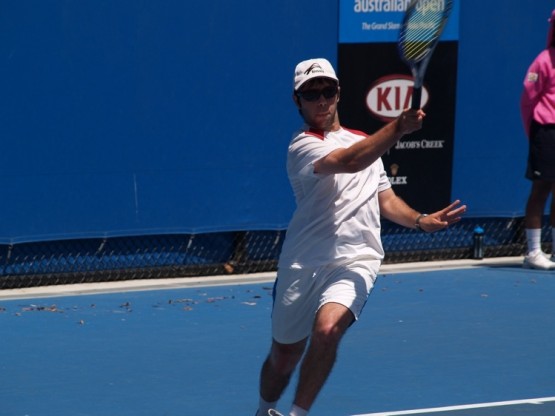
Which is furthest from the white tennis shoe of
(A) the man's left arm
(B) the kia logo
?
(A) the man's left arm

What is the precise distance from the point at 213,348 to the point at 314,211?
2339 mm

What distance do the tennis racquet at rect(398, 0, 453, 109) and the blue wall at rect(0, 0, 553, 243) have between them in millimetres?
4063

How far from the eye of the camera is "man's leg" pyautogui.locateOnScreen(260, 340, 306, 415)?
19.0ft

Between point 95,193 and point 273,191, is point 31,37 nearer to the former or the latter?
point 95,193

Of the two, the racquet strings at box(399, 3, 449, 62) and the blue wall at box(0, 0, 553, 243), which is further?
the blue wall at box(0, 0, 553, 243)

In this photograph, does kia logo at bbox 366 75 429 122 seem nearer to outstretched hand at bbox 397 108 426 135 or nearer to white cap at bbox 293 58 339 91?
white cap at bbox 293 58 339 91

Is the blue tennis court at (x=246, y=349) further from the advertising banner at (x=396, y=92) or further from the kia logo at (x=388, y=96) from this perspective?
Answer: the kia logo at (x=388, y=96)

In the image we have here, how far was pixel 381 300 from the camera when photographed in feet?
30.8

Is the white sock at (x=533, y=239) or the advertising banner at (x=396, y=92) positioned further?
the white sock at (x=533, y=239)

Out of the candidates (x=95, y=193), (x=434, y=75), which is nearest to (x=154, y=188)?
(x=95, y=193)

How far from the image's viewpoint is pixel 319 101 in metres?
5.69

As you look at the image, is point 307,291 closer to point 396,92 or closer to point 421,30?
point 421,30

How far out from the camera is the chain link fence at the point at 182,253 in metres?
9.48

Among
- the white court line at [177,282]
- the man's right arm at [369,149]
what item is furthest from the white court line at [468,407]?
the white court line at [177,282]
